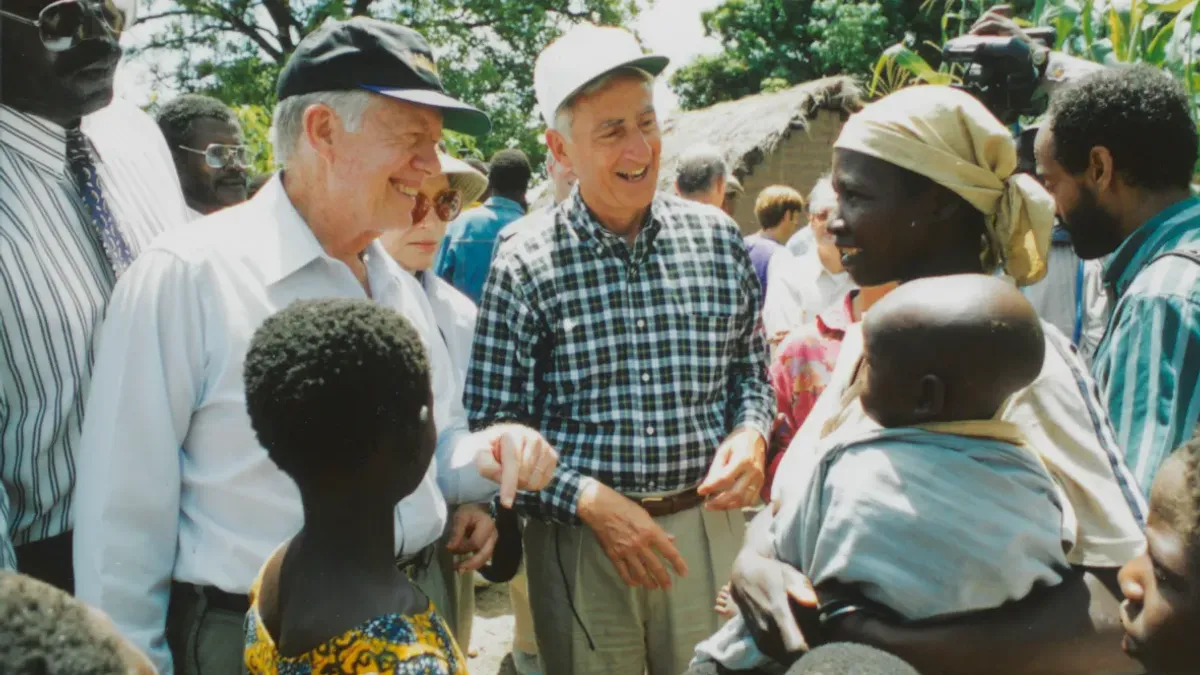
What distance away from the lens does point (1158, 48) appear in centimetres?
439

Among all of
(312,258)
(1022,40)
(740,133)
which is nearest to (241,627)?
(312,258)

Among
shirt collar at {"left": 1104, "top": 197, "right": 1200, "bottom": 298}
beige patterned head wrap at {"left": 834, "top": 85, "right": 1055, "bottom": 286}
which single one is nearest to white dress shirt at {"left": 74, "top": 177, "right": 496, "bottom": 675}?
beige patterned head wrap at {"left": 834, "top": 85, "right": 1055, "bottom": 286}

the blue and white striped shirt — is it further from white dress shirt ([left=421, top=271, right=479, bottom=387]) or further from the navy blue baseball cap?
white dress shirt ([left=421, top=271, right=479, bottom=387])

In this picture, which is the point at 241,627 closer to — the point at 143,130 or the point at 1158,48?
the point at 143,130

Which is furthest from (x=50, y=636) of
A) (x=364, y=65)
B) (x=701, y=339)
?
(x=701, y=339)

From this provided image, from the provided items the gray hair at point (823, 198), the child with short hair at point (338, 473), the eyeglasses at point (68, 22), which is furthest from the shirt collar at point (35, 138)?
the gray hair at point (823, 198)

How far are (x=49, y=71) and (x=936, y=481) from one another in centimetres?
196

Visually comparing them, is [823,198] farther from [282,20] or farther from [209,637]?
[282,20]

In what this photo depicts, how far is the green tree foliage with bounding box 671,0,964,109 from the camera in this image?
2464 centimetres

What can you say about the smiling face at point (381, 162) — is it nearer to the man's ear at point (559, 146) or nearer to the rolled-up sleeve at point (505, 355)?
the rolled-up sleeve at point (505, 355)

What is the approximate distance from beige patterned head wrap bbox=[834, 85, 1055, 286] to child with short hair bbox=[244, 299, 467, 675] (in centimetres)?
117

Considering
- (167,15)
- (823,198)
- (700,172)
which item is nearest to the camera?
(823,198)

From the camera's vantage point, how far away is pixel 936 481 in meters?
1.49

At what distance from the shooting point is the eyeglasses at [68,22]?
184cm
